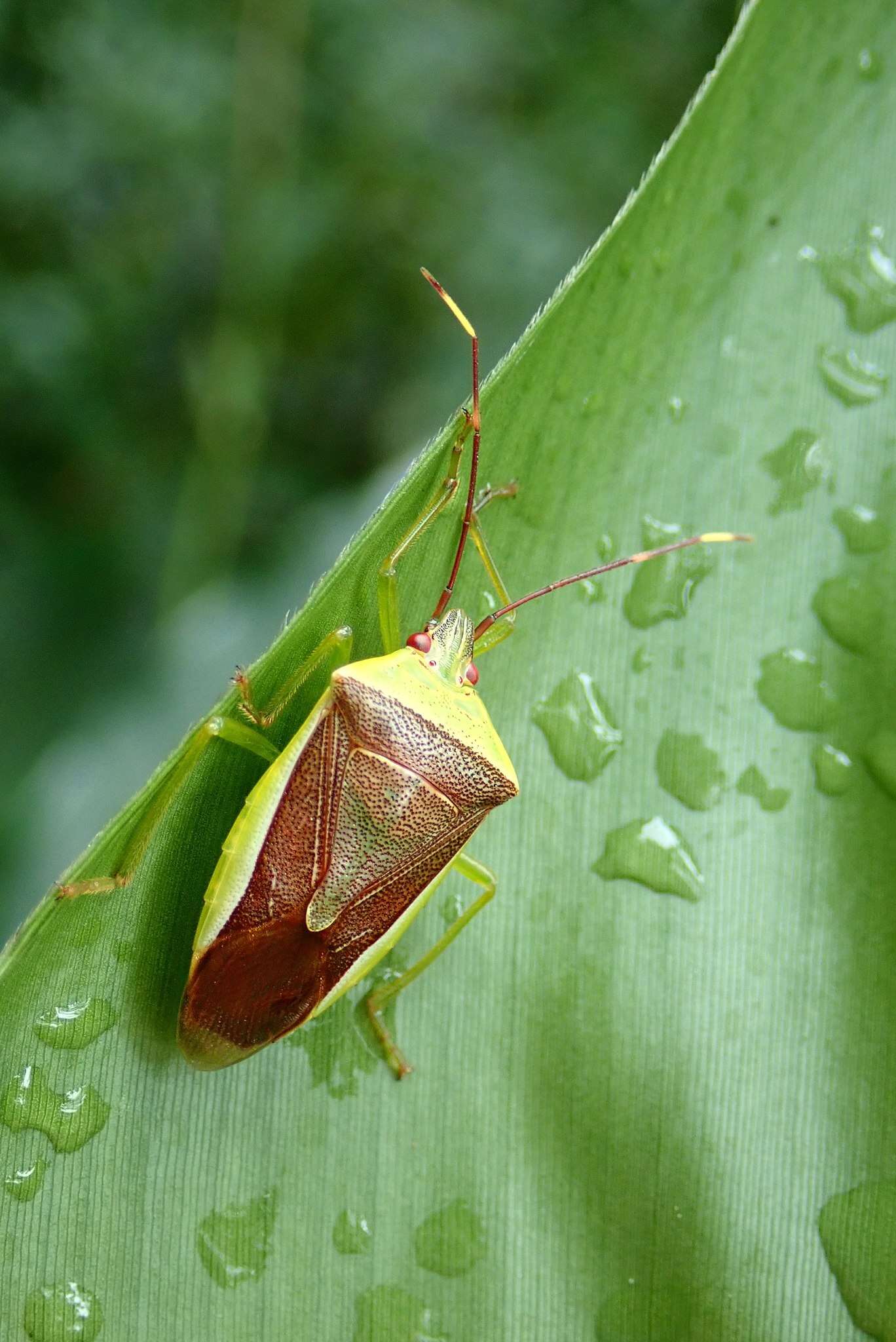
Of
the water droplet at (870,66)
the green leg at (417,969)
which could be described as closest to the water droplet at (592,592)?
the green leg at (417,969)

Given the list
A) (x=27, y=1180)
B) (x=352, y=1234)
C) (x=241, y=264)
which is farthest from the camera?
(x=241, y=264)

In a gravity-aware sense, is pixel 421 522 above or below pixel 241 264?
below

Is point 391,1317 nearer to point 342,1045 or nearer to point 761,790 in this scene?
point 342,1045

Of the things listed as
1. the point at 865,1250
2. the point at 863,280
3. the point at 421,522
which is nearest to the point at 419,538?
the point at 421,522

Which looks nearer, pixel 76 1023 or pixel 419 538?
pixel 76 1023

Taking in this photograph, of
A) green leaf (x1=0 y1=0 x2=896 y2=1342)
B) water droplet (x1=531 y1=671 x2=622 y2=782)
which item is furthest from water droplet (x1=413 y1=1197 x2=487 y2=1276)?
water droplet (x1=531 y1=671 x2=622 y2=782)

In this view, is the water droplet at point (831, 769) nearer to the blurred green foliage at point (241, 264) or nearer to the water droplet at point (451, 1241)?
the water droplet at point (451, 1241)

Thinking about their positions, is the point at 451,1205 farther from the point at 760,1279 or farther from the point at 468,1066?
the point at 760,1279
